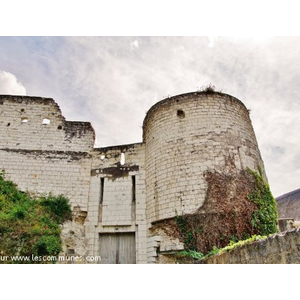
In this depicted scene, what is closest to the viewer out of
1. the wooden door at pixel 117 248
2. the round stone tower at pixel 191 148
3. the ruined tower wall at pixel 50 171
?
the round stone tower at pixel 191 148

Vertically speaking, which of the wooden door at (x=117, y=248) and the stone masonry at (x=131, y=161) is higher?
the stone masonry at (x=131, y=161)

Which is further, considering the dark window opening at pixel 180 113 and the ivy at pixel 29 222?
the dark window opening at pixel 180 113

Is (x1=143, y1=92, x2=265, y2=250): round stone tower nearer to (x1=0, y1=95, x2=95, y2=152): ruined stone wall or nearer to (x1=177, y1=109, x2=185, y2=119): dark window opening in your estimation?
(x1=177, y1=109, x2=185, y2=119): dark window opening

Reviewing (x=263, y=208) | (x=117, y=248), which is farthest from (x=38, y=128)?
(x=263, y=208)

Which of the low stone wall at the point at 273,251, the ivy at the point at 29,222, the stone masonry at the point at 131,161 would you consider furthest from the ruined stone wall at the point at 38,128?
the low stone wall at the point at 273,251

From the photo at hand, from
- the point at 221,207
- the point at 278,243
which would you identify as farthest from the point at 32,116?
the point at 278,243

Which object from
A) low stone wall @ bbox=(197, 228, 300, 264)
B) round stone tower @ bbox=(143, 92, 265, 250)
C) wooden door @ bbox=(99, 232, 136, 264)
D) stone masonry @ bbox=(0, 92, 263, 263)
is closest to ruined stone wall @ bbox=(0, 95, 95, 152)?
stone masonry @ bbox=(0, 92, 263, 263)

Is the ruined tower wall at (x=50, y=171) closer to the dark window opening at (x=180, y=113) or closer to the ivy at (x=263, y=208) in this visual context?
the dark window opening at (x=180, y=113)

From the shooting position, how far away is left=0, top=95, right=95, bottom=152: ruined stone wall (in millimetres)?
12000

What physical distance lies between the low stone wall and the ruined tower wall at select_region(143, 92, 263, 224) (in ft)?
12.8

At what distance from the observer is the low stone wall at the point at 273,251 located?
3727 mm

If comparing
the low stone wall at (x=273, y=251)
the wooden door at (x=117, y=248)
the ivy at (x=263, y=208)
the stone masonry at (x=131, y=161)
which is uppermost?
the stone masonry at (x=131, y=161)

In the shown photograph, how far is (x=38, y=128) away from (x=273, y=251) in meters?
10.9

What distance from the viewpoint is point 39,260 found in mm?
8445
